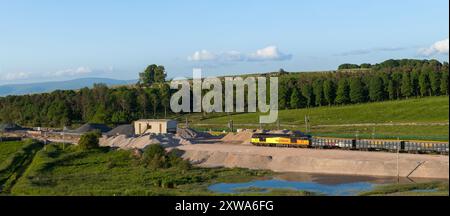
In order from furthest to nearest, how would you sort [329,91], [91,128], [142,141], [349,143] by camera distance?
[329,91] → [91,128] → [142,141] → [349,143]

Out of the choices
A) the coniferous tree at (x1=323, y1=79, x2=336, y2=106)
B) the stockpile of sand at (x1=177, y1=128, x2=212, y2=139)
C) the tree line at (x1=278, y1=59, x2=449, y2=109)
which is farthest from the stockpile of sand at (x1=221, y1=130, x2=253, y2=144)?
the coniferous tree at (x1=323, y1=79, x2=336, y2=106)

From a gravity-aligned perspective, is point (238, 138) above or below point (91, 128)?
above

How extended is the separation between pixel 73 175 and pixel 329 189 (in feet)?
93.4

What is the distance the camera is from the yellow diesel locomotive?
7325cm

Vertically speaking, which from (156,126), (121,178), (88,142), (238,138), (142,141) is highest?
(156,126)

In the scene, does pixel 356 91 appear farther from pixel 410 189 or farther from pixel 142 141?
pixel 410 189

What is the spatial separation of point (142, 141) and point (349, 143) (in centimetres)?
3070

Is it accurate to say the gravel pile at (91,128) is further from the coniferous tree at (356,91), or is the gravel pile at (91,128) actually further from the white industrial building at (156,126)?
the coniferous tree at (356,91)

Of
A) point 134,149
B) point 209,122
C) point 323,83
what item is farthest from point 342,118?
point 134,149

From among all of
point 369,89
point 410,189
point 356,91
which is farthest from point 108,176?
point 369,89

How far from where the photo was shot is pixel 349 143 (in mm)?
68625

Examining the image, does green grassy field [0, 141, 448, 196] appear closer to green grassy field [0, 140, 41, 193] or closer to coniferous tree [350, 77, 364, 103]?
green grassy field [0, 140, 41, 193]

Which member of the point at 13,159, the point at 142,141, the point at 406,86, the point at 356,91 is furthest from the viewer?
the point at 356,91

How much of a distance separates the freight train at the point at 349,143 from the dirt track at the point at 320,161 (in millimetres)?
2337
